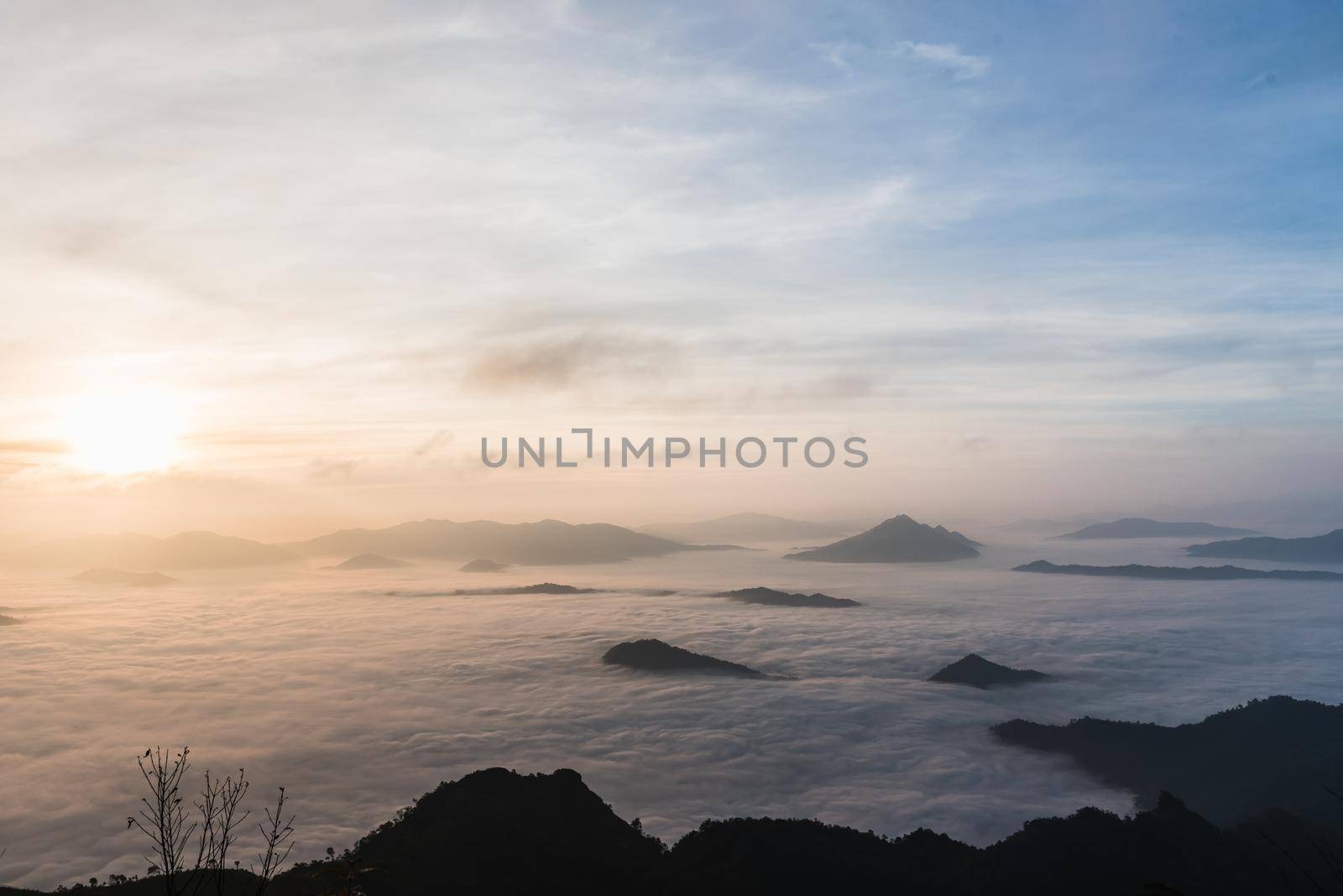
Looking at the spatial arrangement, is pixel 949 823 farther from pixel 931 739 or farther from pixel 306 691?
pixel 306 691

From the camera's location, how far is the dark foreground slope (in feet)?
121

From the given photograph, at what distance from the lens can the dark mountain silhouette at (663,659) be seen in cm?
11444

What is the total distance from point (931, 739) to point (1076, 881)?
150 feet

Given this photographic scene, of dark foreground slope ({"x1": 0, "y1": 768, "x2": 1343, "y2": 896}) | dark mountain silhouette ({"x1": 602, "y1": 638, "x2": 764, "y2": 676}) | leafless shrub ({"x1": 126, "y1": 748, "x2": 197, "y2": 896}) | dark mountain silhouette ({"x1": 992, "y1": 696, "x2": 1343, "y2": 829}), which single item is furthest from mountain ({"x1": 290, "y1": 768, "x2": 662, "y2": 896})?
dark mountain silhouette ({"x1": 602, "y1": 638, "x2": 764, "y2": 676})

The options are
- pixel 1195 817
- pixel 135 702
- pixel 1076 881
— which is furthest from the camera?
pixel 135 702

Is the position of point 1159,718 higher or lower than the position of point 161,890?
lower

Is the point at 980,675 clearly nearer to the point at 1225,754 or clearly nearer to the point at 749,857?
the point at 1225,754

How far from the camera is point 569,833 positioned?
4088 centimetres

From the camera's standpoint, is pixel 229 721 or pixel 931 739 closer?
pixel 931 739

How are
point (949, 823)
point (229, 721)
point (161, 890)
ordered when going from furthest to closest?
point (229, 721) < point (949, 823) < point (161, 890)

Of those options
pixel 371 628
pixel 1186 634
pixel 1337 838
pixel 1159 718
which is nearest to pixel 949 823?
pixel 1337 838

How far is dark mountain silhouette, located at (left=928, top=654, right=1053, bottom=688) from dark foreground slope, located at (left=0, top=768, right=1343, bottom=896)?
66.6m

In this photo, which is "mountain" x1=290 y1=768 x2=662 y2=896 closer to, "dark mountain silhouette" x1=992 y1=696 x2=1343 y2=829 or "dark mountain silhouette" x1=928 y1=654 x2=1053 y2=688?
"dark mountain silhouette" x1=992 y1=696 x2=1343 y2=829

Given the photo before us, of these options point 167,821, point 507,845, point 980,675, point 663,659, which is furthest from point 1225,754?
point 167,821
